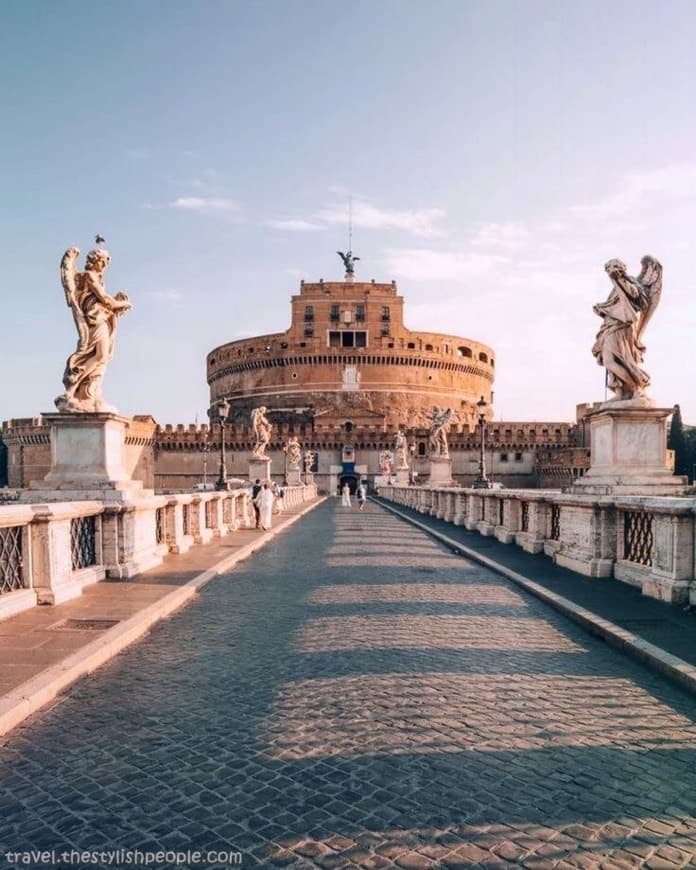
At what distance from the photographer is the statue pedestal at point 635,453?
30.8ft

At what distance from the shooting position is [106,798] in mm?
3291

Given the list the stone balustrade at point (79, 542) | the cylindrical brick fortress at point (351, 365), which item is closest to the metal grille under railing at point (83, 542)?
the stone balustrade at point (79, 542)

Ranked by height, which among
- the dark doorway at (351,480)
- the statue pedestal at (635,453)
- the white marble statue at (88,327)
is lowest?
the dark doorway at (351,480)

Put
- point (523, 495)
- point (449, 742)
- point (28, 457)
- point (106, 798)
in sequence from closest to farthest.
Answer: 1. point (106, 798)
2. point (449, 742)
3. point (523, 495)
4. point (28, 457)

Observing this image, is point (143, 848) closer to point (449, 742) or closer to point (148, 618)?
point (449, 742)

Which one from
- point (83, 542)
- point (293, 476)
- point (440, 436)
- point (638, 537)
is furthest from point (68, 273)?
point (293, 476)

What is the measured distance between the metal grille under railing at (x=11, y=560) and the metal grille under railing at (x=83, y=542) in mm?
1061

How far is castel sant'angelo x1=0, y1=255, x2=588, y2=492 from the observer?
76312 mm

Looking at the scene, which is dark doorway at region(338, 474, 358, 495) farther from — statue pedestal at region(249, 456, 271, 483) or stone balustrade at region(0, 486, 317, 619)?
stone balustrade at region(0, 486, 317, 619)

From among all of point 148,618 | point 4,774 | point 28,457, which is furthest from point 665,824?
point 28,457

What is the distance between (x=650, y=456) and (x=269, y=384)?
83909mm

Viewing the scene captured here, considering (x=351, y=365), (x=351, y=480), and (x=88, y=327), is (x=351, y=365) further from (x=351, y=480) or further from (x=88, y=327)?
(x=88, y=327)

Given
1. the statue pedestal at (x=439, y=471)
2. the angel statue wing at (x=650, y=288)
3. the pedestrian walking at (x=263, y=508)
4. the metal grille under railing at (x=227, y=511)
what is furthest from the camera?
the statue pedestal at (x=439, y=471)

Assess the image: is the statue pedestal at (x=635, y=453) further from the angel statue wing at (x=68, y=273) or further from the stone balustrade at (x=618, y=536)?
the angel statue wing at (x=68, y=273)
